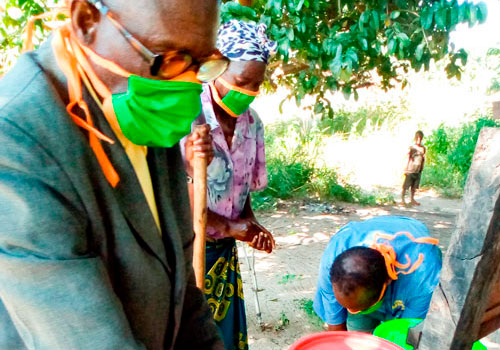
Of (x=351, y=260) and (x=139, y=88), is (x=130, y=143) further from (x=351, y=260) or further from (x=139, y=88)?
(x=351, y=260)

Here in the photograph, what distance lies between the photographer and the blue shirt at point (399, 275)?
2.34 m

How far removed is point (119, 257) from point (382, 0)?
10.4 feet

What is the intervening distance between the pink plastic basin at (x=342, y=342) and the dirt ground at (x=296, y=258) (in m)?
2.03

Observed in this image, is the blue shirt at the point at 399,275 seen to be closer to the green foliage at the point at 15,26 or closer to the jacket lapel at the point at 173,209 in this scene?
the jacket lapel at the point at 173,209

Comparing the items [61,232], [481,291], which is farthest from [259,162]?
[61,232]

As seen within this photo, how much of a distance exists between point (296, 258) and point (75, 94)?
5145mm

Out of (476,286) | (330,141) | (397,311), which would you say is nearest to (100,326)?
(476,286)

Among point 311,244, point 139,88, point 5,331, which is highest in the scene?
point 139,88

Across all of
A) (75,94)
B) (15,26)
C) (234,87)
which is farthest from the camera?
(15,26)

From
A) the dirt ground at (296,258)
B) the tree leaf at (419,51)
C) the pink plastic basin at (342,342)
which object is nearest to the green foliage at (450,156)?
the dirt ground at (296,258)

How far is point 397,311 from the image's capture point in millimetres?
2482

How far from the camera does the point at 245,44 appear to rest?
7.35 ft

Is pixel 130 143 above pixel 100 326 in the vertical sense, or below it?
above

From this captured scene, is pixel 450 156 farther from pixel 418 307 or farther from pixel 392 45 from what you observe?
pixel 418 307
